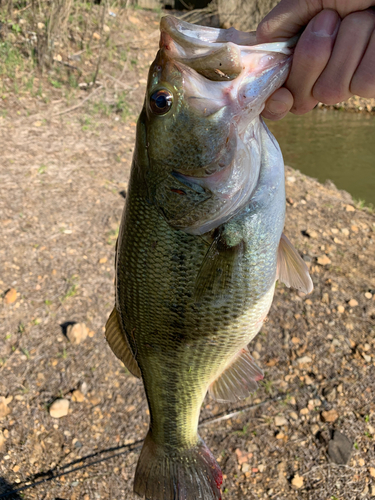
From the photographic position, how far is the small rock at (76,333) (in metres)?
3.44

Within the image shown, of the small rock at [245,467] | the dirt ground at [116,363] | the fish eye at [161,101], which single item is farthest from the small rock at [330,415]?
the fish eye at [161,101]

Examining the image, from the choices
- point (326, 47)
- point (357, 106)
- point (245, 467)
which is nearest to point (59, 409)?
point (245, 467)

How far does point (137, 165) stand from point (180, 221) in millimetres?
263

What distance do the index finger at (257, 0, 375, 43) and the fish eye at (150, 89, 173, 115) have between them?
41cm

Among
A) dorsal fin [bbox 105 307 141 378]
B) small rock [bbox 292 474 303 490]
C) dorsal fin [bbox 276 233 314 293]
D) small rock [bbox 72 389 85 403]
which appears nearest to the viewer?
dorsal fin [bbox 276 233 314 293]

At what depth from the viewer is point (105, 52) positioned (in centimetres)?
842

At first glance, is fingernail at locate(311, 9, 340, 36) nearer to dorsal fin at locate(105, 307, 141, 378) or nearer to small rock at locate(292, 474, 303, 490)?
dorsal fin at locate(105, 307, 141, 378)

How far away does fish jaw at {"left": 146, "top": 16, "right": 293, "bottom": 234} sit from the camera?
4.33ft

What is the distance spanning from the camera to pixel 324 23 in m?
1.38

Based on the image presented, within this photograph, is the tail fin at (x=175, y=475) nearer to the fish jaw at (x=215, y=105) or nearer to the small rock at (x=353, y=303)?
the fish jaw at (x=215, y=105)

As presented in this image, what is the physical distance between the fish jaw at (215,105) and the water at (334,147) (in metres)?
5.72

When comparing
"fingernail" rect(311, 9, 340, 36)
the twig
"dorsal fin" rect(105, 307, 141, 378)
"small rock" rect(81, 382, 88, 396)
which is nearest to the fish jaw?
"fingernail" rect(311, 9, 340, 36)

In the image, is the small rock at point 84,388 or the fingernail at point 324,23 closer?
the fingernail at point 324,23

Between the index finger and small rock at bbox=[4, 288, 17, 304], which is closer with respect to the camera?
the index finger
